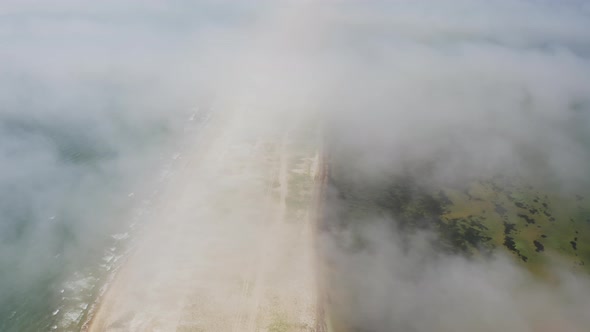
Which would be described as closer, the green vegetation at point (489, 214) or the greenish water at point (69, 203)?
the greenish water at point (69, 203)

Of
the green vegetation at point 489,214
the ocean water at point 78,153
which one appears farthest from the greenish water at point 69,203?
the green vegetation at point 489,214

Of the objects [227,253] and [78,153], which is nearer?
[227,253]

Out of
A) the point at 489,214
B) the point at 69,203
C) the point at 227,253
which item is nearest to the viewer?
the point at 227,253

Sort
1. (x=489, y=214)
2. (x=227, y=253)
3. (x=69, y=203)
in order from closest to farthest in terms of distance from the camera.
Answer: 1. (x=227, y=253)
2. (x=69, y=203)
3. (x=489, y=214)

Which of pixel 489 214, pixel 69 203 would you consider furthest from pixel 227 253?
pixel 489 214

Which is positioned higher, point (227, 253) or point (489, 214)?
point (489, 214)

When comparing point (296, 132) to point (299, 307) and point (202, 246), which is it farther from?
point (299, 307)

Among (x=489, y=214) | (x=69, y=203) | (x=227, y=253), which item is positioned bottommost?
(x=227, y=253)

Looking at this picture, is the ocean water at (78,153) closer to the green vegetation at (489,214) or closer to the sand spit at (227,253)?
the sand spit at (227,253)

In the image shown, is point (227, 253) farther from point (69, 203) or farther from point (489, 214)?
point (489, 214)
